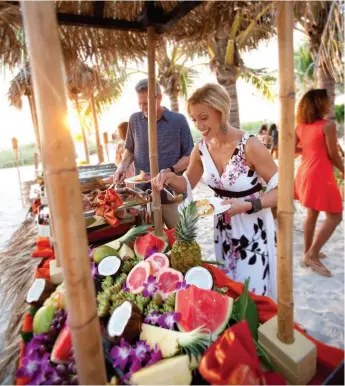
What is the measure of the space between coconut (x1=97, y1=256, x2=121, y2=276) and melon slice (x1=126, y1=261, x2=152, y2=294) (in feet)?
0.33

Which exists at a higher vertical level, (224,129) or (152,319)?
(224,129)

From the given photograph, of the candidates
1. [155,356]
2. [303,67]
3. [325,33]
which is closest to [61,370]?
[155,356]

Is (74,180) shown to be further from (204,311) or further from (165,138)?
(165,138)

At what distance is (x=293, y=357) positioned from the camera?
790 millimetres

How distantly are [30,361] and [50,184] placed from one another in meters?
0.69

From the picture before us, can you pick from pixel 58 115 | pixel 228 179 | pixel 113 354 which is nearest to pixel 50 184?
pixel 58 115

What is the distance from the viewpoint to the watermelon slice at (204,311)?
0.97m

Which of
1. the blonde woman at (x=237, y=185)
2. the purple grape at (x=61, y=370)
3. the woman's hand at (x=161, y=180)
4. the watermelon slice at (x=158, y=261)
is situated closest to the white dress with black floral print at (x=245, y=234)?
the blonde woman at (x=237, y=185)

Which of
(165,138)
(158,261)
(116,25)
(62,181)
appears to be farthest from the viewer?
(165,138)

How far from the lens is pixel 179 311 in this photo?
104 centimetres

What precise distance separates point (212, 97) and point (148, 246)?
902mm

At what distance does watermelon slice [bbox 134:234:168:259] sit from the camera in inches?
59.5

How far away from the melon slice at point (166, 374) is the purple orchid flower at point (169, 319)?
16 cm

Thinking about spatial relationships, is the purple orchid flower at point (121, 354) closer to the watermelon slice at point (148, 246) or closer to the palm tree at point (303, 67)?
the watermelon slice at point (148, 246)
